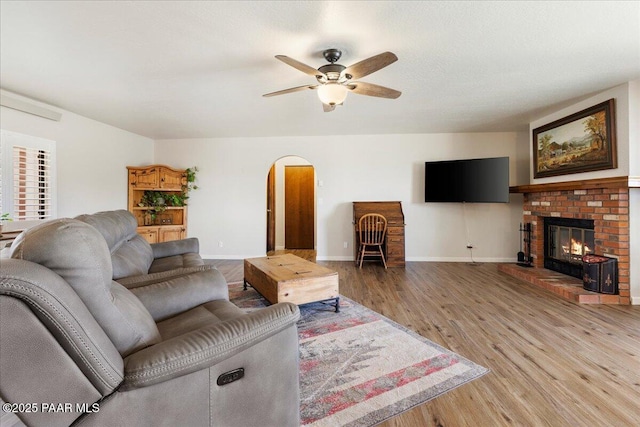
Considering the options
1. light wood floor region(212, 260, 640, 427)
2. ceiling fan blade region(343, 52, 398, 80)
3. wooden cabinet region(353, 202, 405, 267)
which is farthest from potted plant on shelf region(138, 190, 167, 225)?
ceiling fan blade region(343, 52, 398, 80)

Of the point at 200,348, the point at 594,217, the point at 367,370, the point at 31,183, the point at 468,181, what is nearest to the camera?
the point at 200,348

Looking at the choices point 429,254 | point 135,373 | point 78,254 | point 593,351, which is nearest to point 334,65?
point 78,254

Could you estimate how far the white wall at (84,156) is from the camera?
356 cm

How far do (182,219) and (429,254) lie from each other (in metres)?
4.77

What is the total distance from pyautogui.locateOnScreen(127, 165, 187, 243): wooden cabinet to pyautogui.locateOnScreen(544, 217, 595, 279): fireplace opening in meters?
6.14

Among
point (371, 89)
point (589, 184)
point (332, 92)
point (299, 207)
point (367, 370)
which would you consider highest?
point (371, 89)

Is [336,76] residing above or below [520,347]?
above

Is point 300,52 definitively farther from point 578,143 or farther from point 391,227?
point 578,143

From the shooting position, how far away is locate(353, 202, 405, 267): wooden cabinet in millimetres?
4973

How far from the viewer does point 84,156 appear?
14.1 ft

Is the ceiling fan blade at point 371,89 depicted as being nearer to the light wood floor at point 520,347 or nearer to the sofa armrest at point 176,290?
the sofa armrest at point 176,290

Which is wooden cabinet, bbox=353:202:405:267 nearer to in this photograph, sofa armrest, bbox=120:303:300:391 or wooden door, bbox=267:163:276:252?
wooden door, bbox=267:163:276:252

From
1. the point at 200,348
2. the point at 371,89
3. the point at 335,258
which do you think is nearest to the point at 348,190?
the point at 335,258

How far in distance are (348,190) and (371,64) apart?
3.48 meters
